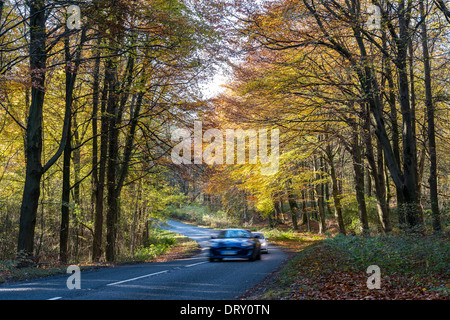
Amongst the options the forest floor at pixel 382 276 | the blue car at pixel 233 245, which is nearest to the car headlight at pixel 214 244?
the blue car at pixel 233 245

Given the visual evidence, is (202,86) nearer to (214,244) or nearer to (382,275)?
(214,244)

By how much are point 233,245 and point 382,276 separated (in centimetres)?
718

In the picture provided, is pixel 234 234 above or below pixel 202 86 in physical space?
below

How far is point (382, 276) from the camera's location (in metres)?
7.94

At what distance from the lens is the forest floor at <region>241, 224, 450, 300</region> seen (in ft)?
21.0

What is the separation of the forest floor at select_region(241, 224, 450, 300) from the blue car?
3.25 meters

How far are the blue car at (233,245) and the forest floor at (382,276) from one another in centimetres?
325

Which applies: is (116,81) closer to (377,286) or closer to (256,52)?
(256,52)

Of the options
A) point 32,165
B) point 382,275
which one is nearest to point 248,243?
point 382,275

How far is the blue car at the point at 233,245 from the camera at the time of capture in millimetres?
14203

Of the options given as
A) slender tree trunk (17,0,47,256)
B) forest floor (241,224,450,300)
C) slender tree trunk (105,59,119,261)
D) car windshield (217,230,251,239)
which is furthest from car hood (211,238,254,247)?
slender tree trunk (17,0,47,256)

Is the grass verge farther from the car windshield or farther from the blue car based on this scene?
the car windshield

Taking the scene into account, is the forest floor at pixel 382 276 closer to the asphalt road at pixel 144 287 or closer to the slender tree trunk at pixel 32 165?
the asphalt road at pixel 144 287
